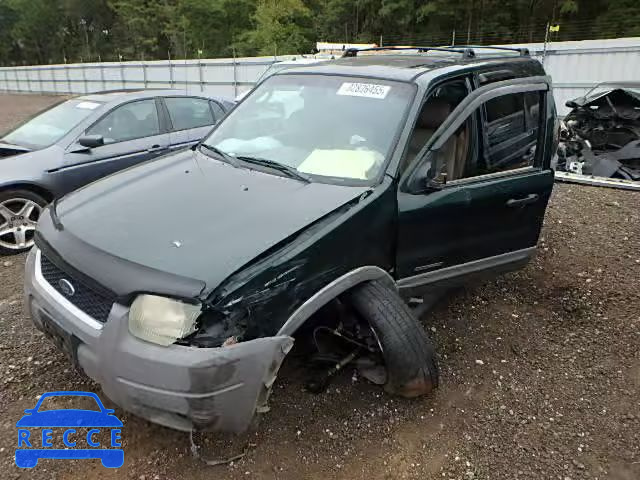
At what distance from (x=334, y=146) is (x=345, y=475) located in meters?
1.84

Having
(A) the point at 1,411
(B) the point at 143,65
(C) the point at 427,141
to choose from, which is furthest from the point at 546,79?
(B) the point at 143,65

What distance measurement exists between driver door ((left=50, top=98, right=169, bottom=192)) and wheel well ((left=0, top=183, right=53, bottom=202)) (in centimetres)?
16

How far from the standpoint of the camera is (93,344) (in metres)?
2.20

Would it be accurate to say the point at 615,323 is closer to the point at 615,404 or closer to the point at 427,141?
the point at 615,404

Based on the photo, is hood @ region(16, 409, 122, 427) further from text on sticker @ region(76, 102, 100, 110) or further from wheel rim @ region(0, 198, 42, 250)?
text on sticker @ region(76, 102, 100, 110)

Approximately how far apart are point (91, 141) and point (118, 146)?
405 millimetres

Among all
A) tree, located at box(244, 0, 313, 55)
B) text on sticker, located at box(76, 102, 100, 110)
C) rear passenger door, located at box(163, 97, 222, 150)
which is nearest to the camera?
text on sticker, located at box(76, 102, 100, 110)

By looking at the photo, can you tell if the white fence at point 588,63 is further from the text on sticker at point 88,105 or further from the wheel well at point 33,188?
the wheel well at point 33,188

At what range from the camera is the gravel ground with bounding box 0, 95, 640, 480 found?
248 centimetres

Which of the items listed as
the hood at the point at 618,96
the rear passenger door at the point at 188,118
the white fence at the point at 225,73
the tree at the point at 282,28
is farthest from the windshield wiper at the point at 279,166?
the tree at the point at 282,28

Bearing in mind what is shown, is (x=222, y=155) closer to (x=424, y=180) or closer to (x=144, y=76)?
(x=424, y=180)

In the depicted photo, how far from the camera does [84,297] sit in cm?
233

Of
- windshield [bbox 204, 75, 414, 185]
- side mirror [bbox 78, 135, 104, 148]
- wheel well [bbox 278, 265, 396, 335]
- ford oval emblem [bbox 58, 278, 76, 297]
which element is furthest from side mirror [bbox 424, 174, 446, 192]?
side mirror [bbox 78, 135, 104, 148]

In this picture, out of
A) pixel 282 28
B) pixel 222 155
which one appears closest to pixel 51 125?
pixel 222 155
